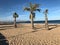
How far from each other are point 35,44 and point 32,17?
21.3 metres

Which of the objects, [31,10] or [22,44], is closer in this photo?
[22,44]

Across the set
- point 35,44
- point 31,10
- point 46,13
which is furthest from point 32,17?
point 35,44

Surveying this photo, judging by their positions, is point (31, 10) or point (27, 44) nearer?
point (27, 44)

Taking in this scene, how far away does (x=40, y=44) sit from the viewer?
12945 mm

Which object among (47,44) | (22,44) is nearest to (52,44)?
(47,44)

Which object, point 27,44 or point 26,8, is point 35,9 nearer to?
point 26,8

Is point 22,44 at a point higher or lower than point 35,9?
lower

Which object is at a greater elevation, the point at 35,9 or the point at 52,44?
the point at 35,9

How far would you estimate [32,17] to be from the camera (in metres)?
34.0

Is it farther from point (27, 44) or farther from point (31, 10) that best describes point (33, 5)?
point (27, 44)

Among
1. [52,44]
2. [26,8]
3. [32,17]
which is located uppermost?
[26,8]

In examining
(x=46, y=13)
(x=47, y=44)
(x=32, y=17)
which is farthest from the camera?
(x=32, y=17)

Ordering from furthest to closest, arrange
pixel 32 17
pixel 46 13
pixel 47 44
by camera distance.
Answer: pixel 32 17, pixel 46 13, pixel 47 44

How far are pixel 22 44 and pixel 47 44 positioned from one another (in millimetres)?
2342
